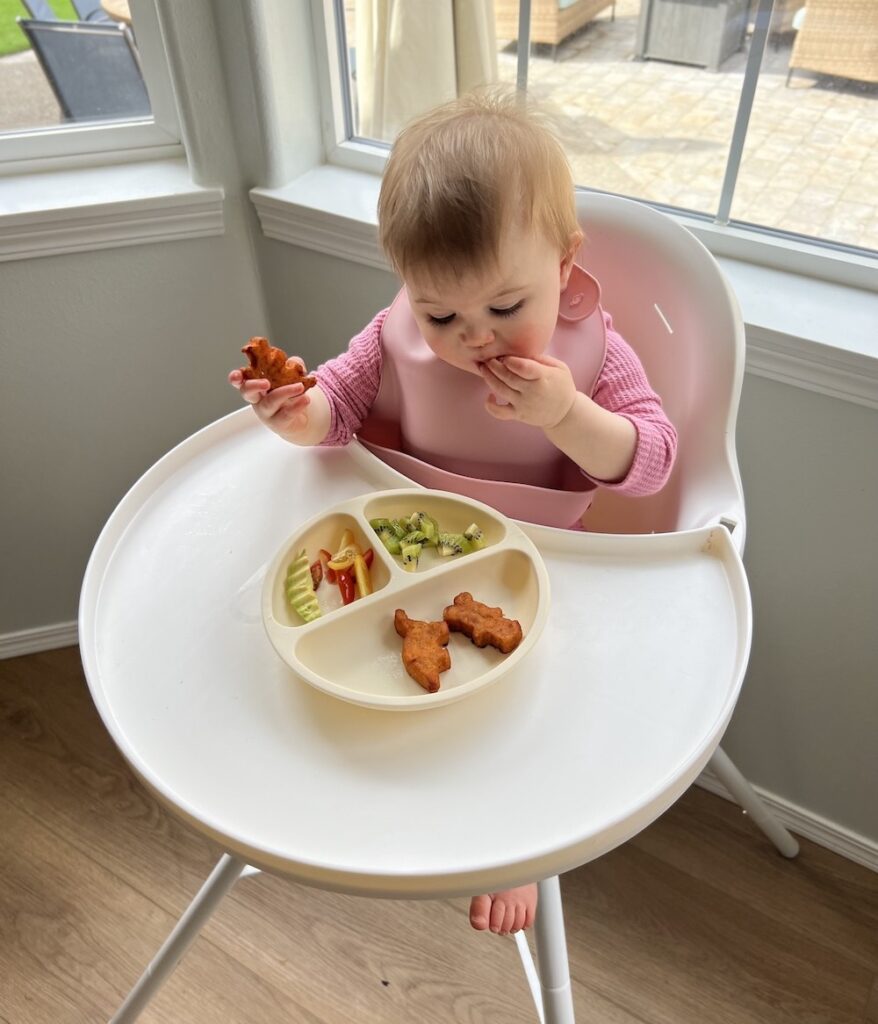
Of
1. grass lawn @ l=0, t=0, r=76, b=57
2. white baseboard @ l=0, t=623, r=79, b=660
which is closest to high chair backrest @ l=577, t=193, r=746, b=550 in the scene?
grass lawn @ l=0, t=0, r=76, b=57

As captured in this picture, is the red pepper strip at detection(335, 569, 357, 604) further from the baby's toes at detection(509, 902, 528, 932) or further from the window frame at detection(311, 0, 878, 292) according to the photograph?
the window frame at detection(311, 0, 878, 292)

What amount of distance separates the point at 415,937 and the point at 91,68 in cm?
128

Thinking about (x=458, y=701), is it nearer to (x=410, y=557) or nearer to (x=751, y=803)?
(x=410, y=557)

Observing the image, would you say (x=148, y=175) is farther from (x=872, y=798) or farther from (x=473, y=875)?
(x=872, y=798)

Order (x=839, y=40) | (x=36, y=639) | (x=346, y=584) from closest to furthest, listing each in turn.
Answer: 1. (x=346, y=584)
2. (x=839, y=40)
3. (x=36, y=639)

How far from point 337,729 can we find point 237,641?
12 centimetres

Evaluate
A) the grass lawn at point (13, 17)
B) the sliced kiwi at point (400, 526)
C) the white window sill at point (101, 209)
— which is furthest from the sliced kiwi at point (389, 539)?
the grass lawn at point (13, 17)

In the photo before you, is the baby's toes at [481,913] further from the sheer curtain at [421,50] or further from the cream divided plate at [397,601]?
the sheer curtain at [421,50]

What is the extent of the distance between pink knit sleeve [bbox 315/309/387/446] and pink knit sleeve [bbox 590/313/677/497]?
0.76ft

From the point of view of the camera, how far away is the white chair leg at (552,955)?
80 cm

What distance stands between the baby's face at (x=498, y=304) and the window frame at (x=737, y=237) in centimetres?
38

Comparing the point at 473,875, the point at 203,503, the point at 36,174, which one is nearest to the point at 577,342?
the point at 203,503

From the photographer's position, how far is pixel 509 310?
741mm

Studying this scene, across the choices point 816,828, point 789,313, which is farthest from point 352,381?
point 816,828
